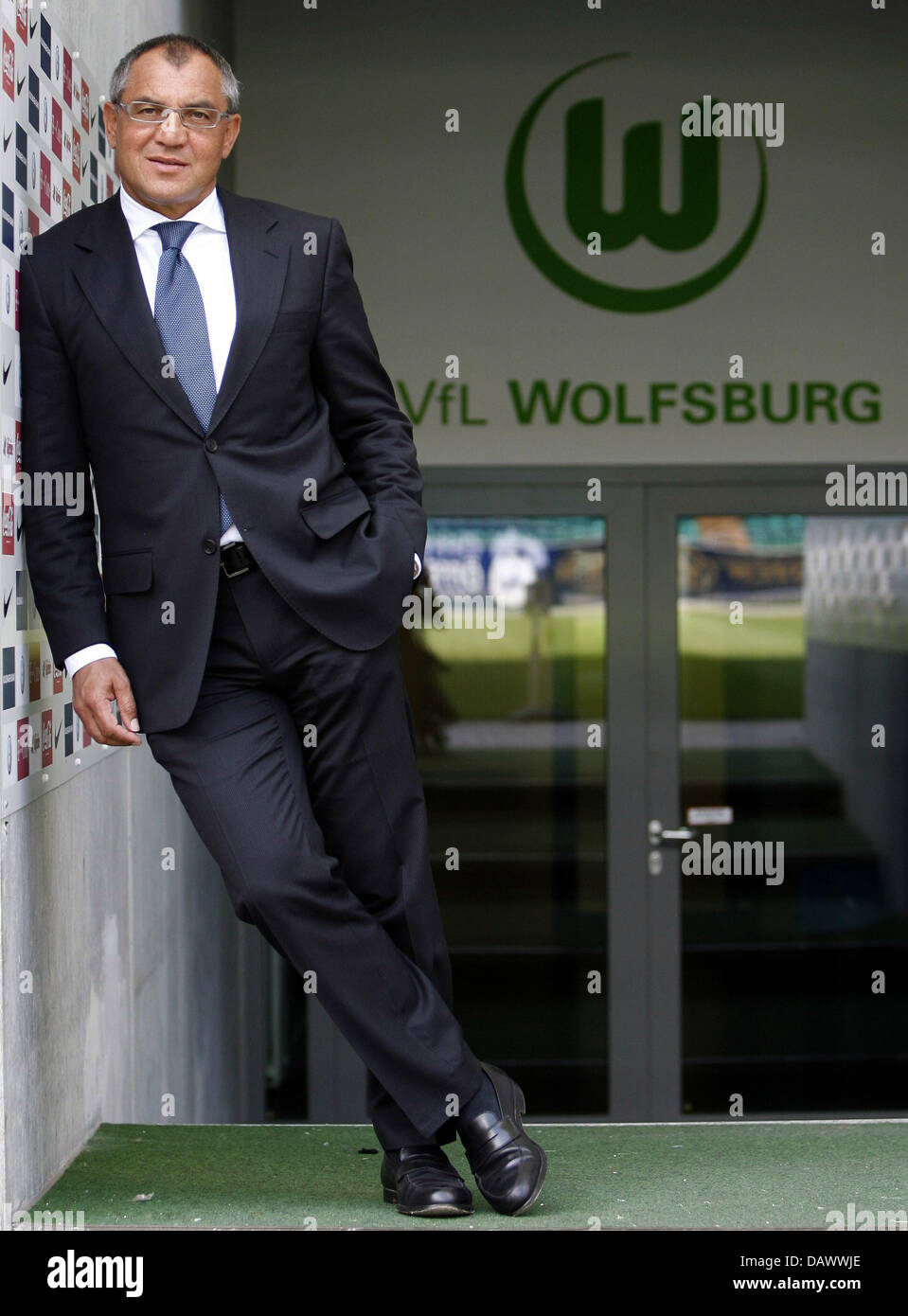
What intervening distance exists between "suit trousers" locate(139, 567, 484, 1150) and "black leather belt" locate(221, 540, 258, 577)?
1 cm

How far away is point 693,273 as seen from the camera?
5.70 meters

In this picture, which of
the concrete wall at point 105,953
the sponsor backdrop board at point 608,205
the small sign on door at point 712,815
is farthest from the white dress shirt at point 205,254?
the small sign on door at point 712,815

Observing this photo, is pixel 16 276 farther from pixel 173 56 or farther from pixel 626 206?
pixel 626 206

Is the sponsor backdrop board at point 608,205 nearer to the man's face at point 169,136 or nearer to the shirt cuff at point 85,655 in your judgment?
the man's face at point 169,136

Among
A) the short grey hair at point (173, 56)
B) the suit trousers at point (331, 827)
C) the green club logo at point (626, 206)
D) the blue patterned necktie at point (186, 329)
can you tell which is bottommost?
the suit trousers at point (331, 827)

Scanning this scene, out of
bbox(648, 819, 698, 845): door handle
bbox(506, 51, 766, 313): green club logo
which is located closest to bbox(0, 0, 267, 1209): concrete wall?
bbox(506, 51, 766, 313): green club logo

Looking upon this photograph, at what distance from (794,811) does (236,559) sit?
13.0 ft

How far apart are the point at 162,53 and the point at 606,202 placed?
3457 mm

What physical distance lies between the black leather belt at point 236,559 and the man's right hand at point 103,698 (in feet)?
0.70

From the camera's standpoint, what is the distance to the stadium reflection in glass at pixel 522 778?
586 centimetres

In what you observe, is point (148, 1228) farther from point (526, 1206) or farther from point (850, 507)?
point (850, 507)

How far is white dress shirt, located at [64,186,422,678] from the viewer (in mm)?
2475

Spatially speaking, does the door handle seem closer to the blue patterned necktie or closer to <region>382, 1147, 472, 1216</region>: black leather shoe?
<region>382, 1147, 472, 1216</region>: black leather shoe

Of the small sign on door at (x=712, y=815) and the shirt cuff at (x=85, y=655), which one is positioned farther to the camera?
the small sign on door at (x=712, y=815)
